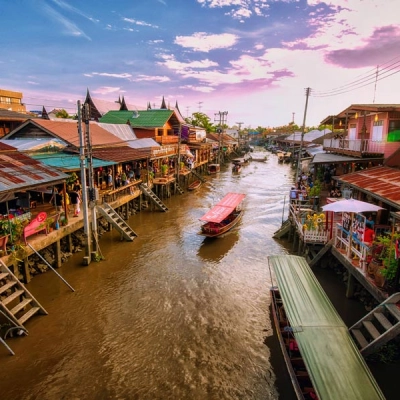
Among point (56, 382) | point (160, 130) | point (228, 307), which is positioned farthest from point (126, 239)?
point (160, 130)

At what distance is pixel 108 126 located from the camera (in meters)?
34.0

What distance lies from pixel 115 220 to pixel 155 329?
34.0ft

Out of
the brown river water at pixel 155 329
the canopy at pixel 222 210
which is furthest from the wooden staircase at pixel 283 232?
the canopy at pixel 222 210

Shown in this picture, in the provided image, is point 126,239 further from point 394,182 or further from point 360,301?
point 394,182

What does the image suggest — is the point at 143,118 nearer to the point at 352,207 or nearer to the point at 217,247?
the point at 217,247

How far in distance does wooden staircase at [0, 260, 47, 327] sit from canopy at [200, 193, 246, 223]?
11684 millimetres

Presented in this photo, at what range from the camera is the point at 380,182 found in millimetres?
14578

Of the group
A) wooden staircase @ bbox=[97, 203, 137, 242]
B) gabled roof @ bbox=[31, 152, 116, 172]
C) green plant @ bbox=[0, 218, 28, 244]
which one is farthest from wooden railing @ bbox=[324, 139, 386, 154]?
green plant @ bbox=[0, 218, 28, 244]

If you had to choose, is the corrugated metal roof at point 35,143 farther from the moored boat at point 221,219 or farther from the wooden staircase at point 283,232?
the wooden staircase at point 283,232

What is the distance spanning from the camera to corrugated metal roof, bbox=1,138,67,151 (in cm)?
2172

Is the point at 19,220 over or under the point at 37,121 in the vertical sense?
under

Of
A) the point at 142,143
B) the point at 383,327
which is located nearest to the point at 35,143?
the point at 142,143

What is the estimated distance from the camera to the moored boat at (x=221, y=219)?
20.8 metres

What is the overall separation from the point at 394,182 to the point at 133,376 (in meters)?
13.6
